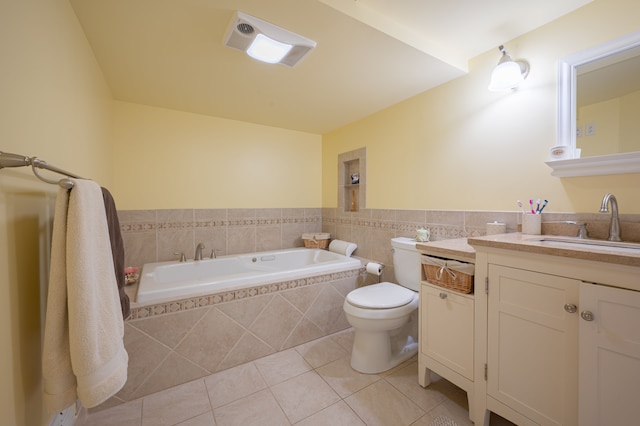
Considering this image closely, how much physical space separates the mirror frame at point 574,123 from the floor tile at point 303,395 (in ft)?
6.08

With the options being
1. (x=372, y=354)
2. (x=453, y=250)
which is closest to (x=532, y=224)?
(x=453, y=250)

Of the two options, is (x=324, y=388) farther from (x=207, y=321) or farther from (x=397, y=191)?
(x=397, y=191)

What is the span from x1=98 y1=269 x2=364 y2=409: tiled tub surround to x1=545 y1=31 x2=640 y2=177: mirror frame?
1.74m

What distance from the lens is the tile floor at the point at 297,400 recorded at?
1.35 meters

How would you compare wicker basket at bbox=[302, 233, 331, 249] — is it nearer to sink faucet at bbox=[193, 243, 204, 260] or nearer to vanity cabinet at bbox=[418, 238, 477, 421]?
sink faucet at bbox=[193, 243, 204, 260]

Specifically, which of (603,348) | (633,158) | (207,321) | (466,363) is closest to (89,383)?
(207,321)

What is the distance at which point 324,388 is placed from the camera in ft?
5.18

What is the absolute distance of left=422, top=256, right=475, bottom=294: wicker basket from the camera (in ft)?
4.22

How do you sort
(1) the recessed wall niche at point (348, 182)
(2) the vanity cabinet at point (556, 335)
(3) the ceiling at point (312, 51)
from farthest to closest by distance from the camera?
1. (1) the recessed wall niche at point (348, 182)
2. (3) the ceiling at point (312, 51)
3. (2) the vanity cabinet at point (556, 335)

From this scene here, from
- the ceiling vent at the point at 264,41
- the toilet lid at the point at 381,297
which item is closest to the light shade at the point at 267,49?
the ceiling vent at the point at 264,41

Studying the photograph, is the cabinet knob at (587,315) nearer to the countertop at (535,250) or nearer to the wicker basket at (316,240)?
the countertop at (535,250)

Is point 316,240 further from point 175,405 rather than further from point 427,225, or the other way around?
point 175,405

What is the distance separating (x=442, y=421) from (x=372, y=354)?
51cm

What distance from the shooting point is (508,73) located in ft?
4.87
